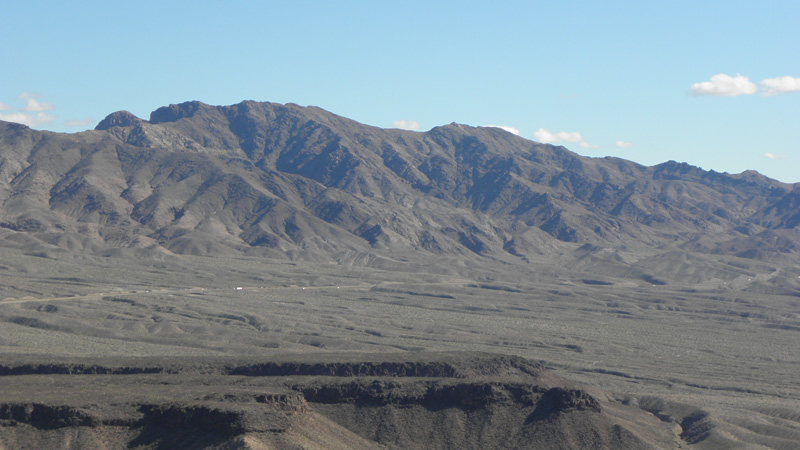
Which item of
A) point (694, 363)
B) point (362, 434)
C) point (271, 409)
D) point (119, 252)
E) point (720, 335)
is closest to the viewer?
Answer: point (271, 409)

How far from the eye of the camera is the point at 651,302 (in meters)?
165

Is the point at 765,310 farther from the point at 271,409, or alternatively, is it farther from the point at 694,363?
the point at 271,409

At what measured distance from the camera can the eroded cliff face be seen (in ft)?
150

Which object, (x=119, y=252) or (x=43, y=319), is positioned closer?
(x=43, y=319)

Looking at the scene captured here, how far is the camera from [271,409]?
4766cm

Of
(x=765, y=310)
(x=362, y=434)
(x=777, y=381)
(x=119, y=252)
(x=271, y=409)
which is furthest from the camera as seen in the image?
(x=119, y=252)

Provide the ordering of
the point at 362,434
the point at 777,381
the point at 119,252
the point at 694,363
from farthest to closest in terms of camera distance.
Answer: the point at 119,252 → the point at 694,363 → the point at 777,381 → the point at 362,434

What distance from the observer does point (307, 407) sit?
51.5 meters

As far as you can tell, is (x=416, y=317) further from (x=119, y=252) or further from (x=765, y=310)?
(x=119, y=252)

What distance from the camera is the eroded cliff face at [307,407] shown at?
45.8 m

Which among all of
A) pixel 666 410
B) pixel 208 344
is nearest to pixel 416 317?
pixel 208 344

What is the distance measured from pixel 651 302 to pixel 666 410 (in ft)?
311

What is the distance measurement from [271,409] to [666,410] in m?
37.6

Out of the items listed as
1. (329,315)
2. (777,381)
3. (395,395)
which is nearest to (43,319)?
(329,315)
